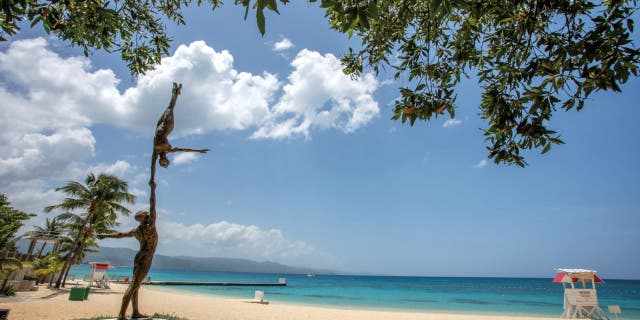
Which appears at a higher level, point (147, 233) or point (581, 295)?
point (147, 233)

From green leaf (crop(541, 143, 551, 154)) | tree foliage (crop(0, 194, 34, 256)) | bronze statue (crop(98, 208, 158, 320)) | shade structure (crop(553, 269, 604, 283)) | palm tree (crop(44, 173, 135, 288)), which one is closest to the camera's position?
green leaf (crop(541, 143, 551, 154))

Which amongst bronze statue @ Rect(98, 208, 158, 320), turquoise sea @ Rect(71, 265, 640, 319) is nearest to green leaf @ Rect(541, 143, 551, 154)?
bronze statue @ Rect(98, 208, 158, 320)

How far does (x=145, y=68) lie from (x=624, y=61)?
5737 millimetres

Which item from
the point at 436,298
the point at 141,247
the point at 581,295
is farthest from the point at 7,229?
the point at 436,298

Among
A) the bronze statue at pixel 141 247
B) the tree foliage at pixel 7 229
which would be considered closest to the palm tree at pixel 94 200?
the tree foliage at pixel 7 229

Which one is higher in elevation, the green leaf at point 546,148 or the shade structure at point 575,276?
the green leaf at point 546,148

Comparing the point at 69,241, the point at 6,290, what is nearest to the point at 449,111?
the point at 6,290

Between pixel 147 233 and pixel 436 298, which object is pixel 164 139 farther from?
pixel 436 298

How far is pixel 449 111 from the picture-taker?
3180 mm

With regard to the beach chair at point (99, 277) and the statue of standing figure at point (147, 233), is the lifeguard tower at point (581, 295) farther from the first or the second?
the beach chair at point (99, 277)

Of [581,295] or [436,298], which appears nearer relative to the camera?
[581,295]

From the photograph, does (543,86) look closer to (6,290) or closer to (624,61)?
(624,61)

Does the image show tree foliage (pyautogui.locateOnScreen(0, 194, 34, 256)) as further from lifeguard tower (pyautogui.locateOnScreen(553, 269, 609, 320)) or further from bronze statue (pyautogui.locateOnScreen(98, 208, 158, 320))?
lifeguard tower (pyautogui.locateOnScreen(553, 269, 609, 320))

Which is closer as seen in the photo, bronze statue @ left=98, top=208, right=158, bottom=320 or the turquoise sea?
bronze statue @ left=98, top=208, right=158, bottom=320
